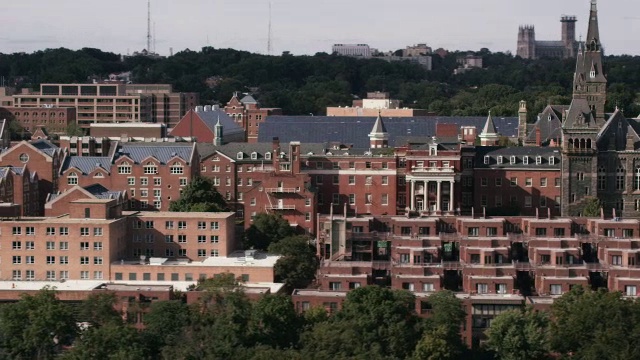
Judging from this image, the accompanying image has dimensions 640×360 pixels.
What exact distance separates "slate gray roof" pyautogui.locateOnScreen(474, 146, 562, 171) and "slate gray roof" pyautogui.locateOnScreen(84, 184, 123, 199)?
92.4ft

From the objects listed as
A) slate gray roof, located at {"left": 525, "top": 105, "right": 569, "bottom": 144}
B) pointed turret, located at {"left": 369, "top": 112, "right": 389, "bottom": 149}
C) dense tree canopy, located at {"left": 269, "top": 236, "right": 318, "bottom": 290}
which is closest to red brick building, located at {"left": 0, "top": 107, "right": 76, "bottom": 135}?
pointed turret, located at {"left": 369, "top": 112, "right": 389, "bottom": 149}

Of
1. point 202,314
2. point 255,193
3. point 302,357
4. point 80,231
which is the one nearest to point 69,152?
point 255,193

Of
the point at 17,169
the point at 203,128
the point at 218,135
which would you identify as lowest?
the point at 17,169

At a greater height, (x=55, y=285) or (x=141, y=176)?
(x=141, y=176)

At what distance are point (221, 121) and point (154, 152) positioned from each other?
32.5 m

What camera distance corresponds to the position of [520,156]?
12419 cm

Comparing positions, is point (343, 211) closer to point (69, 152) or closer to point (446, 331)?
point (69, 152)

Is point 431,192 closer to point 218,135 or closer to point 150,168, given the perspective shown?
point 150,168

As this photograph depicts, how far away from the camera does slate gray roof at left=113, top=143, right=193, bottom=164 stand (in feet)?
405

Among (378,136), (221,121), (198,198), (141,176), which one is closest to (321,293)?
(198,198)

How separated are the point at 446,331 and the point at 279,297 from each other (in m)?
9.46

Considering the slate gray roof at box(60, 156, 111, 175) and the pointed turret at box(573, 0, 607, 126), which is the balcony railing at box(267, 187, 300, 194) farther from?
the pointed turret at box(573, 0, 607, 126)

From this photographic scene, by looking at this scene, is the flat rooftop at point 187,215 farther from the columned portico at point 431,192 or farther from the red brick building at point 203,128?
the red brick building at point 203,128

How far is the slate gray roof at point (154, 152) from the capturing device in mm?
123312
